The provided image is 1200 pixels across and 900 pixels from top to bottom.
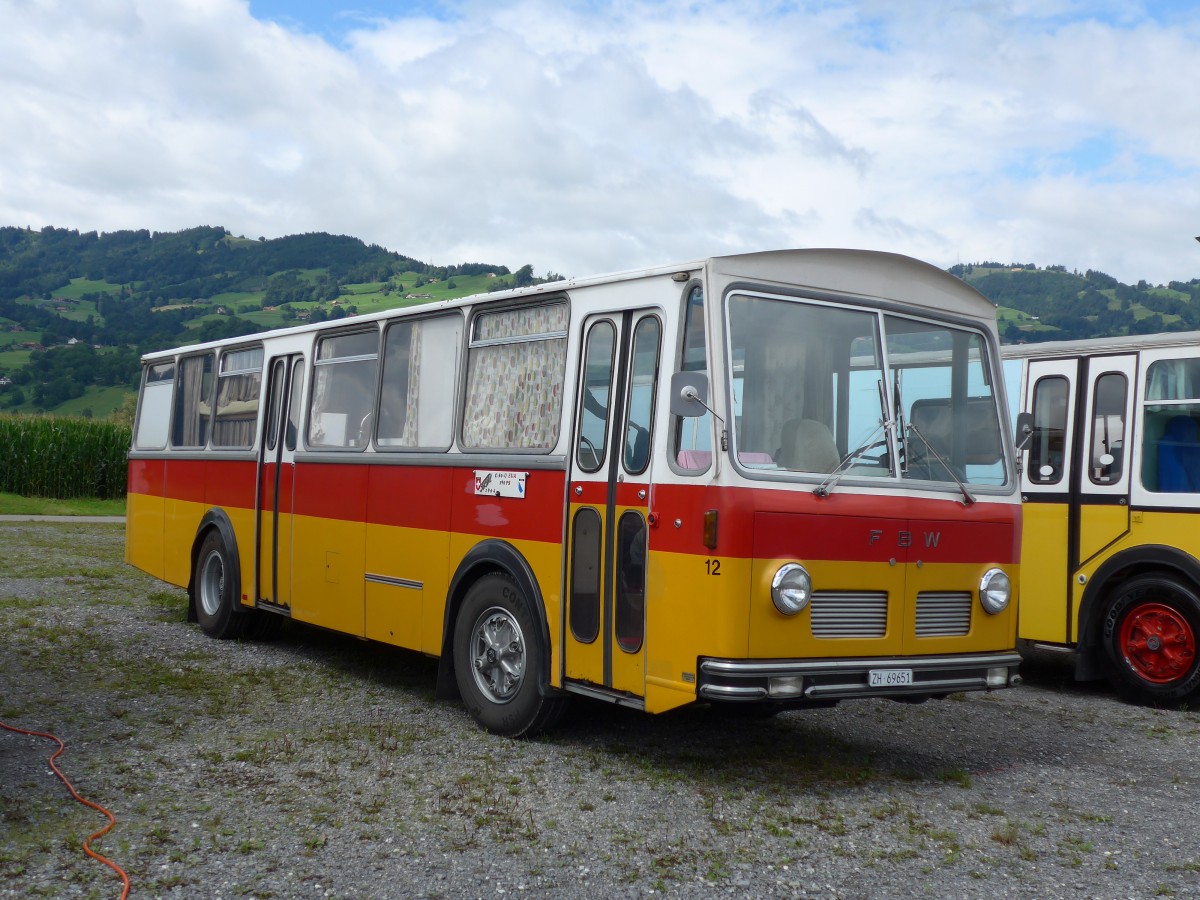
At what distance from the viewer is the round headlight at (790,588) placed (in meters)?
6.45

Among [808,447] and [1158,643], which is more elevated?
[808,447]

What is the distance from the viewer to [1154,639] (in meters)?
9.64

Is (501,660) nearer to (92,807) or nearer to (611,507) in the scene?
(611,507)

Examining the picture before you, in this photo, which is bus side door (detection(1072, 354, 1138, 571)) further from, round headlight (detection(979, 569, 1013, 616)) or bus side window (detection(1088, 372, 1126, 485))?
round headlight (detection(979, 569, 1013, 616))

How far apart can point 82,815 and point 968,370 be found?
18.0 feet

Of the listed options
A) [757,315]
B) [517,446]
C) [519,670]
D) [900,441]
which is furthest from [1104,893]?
Answer: [517,446]

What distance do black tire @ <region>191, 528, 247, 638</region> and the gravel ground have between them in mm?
1229

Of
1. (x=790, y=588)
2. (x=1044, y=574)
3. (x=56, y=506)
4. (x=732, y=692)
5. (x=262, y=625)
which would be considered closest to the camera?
(x=732, y=692)

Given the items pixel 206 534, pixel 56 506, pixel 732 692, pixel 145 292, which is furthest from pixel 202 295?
pixel 732 692

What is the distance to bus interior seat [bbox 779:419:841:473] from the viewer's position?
22.1 ft

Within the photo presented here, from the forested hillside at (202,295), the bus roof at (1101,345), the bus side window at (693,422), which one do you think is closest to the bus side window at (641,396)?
the bus side window at (693,422)

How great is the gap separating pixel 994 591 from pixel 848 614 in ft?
3.68

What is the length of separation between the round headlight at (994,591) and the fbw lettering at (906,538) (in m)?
0.46

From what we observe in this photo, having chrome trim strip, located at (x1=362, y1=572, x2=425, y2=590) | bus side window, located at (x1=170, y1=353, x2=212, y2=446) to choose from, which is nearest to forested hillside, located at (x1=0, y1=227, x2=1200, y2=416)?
bus side window, located at (x1=170, y1=353, x2=212, y2=446)
